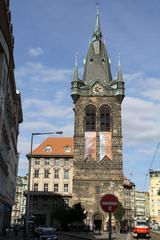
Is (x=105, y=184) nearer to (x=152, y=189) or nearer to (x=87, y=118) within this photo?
(x=87, y=118)

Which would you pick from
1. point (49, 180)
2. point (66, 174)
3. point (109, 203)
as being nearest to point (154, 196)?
point (66, 174)

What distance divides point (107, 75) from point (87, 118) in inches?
477

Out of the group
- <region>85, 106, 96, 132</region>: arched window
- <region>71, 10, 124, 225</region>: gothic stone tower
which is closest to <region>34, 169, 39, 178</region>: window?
<region>71, 10, 124, 225</region>: gothic stone tower

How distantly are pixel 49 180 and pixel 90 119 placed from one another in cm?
2180

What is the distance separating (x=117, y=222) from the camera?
64438 mm

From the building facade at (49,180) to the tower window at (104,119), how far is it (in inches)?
739

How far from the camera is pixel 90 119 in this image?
72.8 m

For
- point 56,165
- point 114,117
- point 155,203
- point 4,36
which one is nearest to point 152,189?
point 155,203

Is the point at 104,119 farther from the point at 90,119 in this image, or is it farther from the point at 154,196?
the point at 154,196

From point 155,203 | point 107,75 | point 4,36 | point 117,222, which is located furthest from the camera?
point 155,203

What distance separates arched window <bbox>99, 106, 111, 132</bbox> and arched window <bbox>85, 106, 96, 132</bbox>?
143cm

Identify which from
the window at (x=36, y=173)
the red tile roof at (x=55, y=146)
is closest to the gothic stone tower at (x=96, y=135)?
the red tile roof at (x=55, y=146)

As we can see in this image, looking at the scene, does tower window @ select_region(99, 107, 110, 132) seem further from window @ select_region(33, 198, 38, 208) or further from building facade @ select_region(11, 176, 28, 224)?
building facade @ select_region(11, 176, 28, 224)

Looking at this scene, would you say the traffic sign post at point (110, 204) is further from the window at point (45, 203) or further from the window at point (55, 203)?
the window at point (45, 203)
